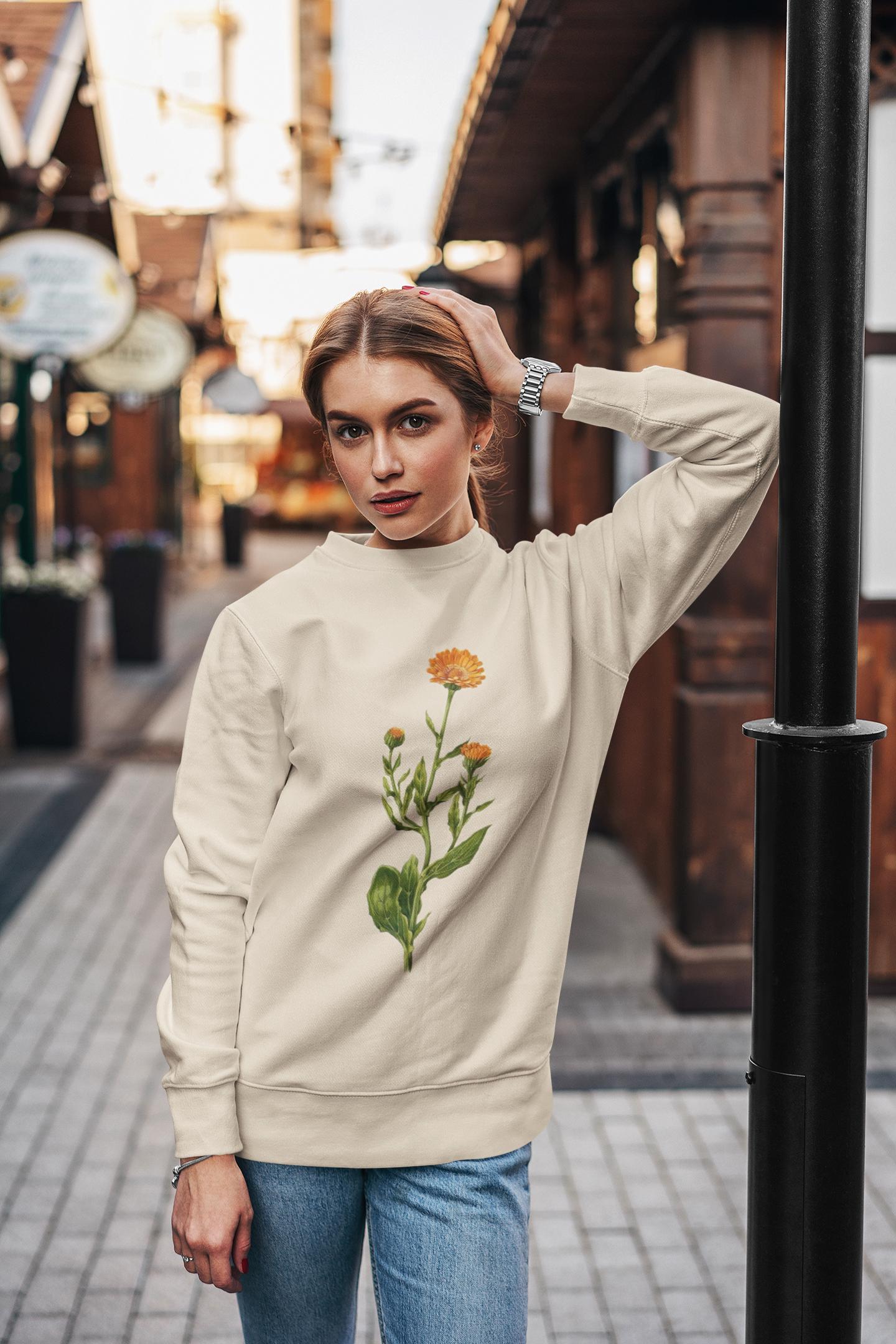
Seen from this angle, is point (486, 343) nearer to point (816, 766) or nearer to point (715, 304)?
point (816, 766)

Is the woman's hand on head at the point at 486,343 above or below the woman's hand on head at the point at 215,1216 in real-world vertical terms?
above

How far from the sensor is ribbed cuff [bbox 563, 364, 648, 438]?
1843 millimetres

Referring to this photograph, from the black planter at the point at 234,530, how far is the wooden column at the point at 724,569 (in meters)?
23.1

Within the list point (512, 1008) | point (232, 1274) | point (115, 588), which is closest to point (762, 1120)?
point (512, 1008)

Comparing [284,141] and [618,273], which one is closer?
[618,273]

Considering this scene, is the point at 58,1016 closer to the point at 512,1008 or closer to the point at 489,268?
the point at 512,1008

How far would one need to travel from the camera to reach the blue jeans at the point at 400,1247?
5.84 ft

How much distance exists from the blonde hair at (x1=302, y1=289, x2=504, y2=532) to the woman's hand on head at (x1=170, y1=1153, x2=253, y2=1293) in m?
0.89

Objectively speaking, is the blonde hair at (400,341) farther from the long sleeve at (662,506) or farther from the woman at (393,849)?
the long sleeve at (662,506)

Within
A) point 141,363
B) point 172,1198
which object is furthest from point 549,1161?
point 141,363

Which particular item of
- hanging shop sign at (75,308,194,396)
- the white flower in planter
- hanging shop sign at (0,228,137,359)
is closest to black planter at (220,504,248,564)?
hanging shop sign at (75,308,194,396)

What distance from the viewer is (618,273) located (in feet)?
22.1

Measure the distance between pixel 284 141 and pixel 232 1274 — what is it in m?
56.5

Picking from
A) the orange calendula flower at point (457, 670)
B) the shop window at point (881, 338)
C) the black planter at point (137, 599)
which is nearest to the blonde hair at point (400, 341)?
the orange calendula flower at point (457, 670)
